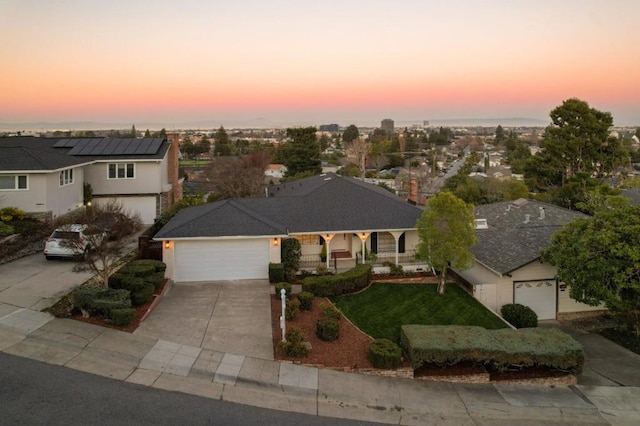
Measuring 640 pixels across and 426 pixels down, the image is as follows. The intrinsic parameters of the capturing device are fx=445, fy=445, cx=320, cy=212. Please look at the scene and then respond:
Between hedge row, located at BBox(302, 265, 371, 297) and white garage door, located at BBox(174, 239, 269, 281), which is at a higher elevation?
white garage door, located at BBox(174, 239, 269, 281)

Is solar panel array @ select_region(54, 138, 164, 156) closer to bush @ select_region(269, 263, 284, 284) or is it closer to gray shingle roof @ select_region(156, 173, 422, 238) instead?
gray shingle roof @ select_region(156, 173, 422, 238)

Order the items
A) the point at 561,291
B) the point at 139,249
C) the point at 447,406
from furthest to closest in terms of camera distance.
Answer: the point at 139,249 → the point at 561,291 → the point at 447,406

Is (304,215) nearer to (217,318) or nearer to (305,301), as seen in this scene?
(305,301)

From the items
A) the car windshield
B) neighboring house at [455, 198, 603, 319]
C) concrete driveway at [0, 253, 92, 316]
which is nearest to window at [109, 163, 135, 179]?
concrete driveway at [0, 253, 92, 316]

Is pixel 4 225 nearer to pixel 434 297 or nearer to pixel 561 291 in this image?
pixel 434 297

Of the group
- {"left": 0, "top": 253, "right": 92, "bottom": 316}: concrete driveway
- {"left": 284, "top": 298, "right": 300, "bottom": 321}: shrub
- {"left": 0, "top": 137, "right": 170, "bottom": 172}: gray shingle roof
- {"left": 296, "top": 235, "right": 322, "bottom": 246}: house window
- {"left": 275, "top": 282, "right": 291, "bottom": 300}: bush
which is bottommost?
{"left": 284, "top": 298, "right": 300, "bottom": 321}: shrub

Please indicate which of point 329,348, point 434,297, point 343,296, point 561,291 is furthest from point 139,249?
point 561,291
